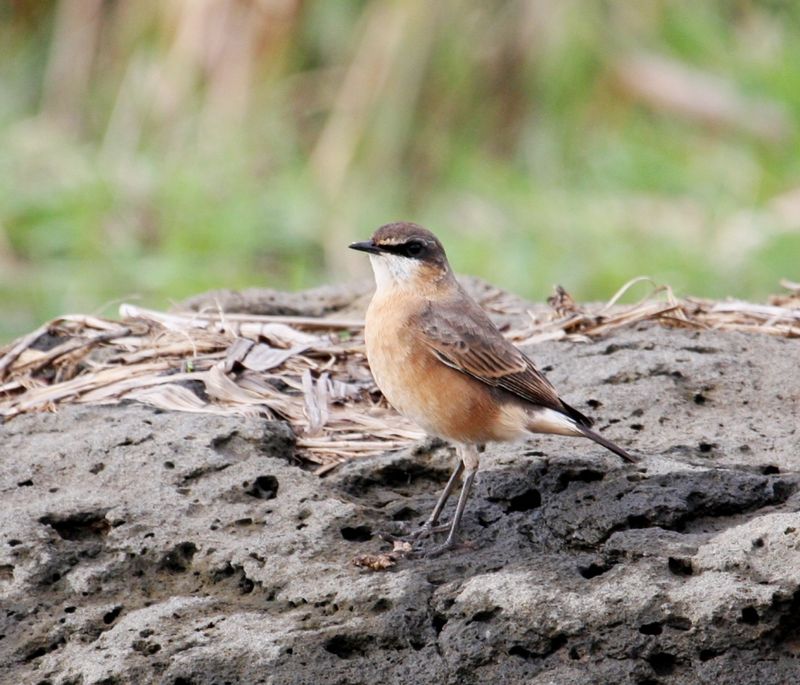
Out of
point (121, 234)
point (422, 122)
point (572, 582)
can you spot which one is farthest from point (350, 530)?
point (422, 122)

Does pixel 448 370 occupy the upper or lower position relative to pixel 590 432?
upper

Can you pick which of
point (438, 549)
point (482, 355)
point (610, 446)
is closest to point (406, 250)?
point (482, 355)

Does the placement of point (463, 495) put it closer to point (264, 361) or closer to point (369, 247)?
point (369, 247)

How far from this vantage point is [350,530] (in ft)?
16.4

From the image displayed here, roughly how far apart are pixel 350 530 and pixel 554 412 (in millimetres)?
931

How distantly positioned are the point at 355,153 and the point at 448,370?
730 cm

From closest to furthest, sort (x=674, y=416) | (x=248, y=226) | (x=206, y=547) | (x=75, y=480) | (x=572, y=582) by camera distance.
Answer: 1. (x=572, y=582)
2. (x=206, y=547)
3. (x=75, y=480)
4. (x=674, y=416)
5. (x=248, y=226)

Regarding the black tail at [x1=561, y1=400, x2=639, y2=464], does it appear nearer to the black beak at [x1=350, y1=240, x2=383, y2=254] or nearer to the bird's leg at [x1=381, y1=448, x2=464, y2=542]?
the bird's leg at [x1=381, y1=448, x2=464, y2=542]

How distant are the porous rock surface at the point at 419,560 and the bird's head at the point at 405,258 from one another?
722 mm

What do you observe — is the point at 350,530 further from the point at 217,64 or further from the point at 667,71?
the point at 667,71

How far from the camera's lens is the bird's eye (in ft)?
19.8

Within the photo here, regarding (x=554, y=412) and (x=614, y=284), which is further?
(x=614, y=284)

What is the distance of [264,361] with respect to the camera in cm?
630

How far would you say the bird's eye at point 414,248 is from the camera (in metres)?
6.04
